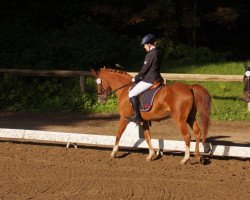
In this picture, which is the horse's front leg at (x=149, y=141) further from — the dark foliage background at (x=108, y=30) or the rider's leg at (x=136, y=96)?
the dark foliage background at (x=108, y=30)

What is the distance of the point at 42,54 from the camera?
2245 cm

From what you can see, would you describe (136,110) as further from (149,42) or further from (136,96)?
(149,42)

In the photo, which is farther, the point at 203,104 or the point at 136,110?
the point at 136,110

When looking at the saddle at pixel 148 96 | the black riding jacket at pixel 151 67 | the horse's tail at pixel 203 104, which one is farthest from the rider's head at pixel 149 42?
the horse's tail at pixel 203 104

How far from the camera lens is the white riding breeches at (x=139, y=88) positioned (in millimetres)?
11742

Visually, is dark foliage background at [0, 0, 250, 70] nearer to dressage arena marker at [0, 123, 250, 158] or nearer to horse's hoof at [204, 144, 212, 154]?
dressage arena marker at [0, 123, 250, 158]

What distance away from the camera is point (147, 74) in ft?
38.4

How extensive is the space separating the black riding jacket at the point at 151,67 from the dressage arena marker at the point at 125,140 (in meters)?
1.48

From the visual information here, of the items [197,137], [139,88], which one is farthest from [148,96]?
[197,137]

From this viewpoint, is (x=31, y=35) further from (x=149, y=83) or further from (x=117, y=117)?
(x=149, y=83)

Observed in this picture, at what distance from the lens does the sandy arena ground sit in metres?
9.30

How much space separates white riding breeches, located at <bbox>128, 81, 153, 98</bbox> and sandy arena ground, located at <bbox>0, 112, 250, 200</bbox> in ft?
4.68

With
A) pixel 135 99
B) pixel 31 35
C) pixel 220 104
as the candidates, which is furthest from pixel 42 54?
pixel 135 99

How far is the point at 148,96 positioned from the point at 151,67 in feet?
2.01
